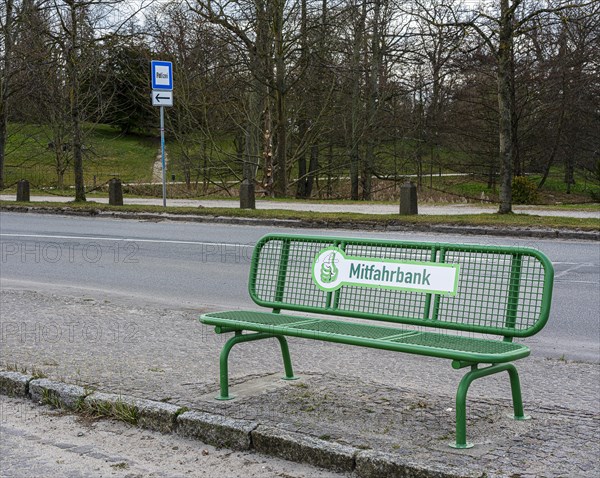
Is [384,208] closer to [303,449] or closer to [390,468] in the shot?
[303,449]

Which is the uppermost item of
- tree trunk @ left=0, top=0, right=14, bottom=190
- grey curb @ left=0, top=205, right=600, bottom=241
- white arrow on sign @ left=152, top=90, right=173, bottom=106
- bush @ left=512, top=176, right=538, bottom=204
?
tree trunk @ left=0, top=0, right=14, bottom=190

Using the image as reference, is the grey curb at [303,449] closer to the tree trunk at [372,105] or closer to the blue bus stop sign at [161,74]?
the blue bus stop sign at [161,74]

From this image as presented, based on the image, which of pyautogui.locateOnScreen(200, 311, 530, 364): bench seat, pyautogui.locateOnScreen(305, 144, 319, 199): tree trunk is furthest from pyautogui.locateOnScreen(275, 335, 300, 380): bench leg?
pyautogui.locateOnScreen(305, 144, 319, 199): tree trunk

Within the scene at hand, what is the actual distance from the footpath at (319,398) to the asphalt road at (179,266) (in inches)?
56.1

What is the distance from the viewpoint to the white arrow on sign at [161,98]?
2188cm

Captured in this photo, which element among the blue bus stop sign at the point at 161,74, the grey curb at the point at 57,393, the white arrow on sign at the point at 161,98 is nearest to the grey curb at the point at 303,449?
the grey curb at the point at 57,393

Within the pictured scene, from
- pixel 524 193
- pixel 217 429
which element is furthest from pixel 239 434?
pixel 524 193

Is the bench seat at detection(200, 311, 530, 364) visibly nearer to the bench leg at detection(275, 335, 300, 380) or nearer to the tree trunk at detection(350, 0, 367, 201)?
the bench leg at detection(275, 335, 300, 380)

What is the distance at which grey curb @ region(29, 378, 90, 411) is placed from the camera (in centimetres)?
561

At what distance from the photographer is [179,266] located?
13.1 meters

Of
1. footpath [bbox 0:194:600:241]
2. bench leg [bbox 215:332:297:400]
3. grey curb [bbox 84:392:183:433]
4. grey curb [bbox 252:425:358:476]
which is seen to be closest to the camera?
grey curb [bbox 252:425:358:476]

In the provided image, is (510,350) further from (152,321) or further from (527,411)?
(152,321)

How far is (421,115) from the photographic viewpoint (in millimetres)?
39375

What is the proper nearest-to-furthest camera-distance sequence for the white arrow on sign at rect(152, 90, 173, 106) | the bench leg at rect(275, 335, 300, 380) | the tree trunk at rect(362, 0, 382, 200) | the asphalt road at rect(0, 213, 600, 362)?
the bench leg at rect(275, 335, 300, 380), the asphalt road at rect(0, 213, 600, 362), the white arrow on sign at rect(152, 90, 173, 106), the tree trunk at rect(362, 0, 382, 200)
